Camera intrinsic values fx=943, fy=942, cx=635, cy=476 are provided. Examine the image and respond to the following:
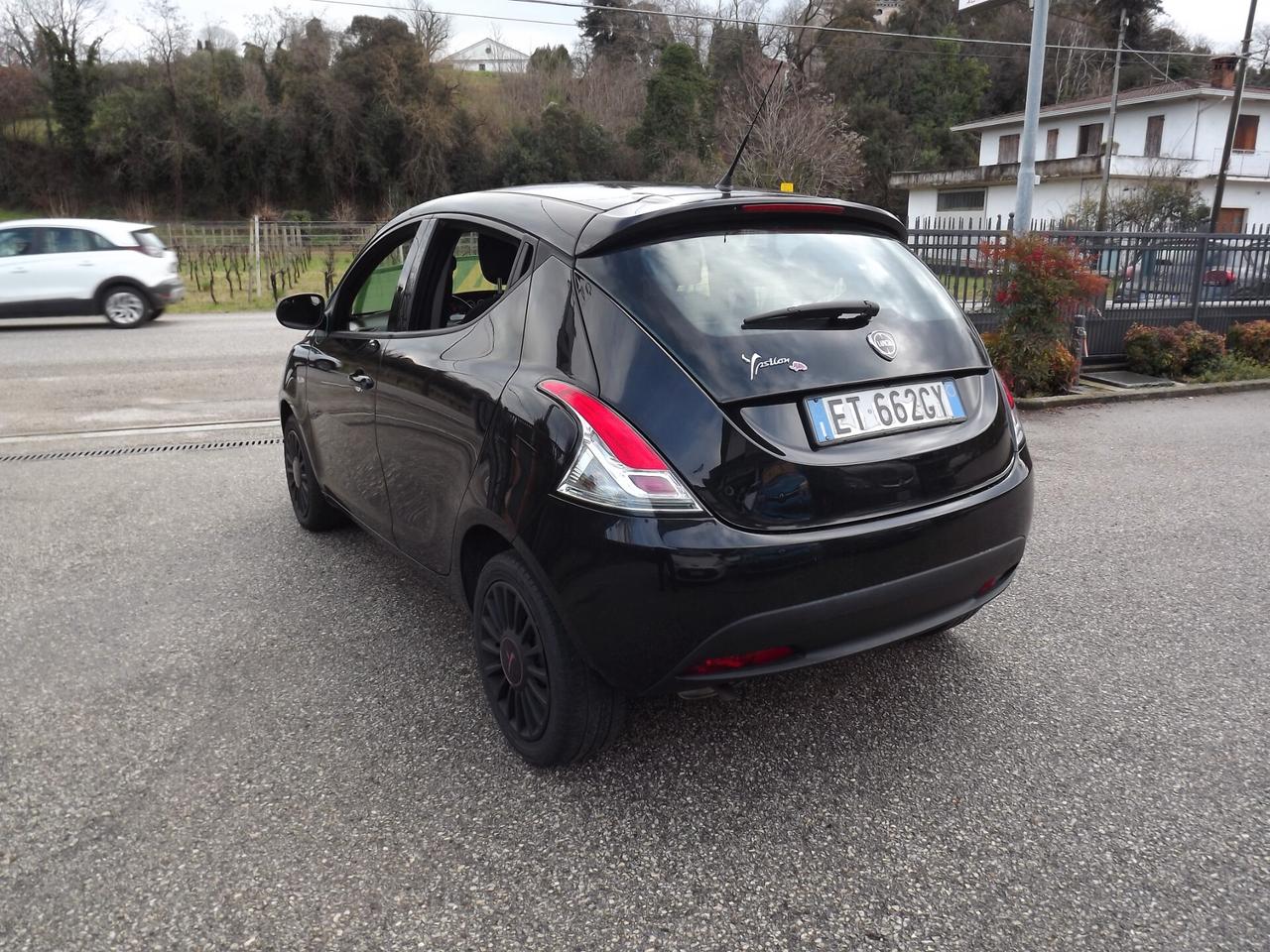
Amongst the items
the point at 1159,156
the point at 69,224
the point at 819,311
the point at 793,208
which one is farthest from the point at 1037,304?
the point at 1159,156

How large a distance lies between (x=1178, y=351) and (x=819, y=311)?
365 inches

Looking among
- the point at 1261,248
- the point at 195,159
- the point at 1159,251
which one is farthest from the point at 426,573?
the point at 195,159

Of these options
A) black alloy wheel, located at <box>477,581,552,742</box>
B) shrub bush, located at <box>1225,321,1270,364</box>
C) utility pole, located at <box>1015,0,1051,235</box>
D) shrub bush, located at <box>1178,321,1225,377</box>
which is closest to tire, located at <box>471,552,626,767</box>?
black alloy wheel, located at <box>477,581,552,742</box>

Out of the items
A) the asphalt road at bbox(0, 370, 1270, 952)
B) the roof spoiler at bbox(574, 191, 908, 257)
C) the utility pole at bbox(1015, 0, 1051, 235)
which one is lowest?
the asphalt road at bbox(0, 370, 1270, 952)

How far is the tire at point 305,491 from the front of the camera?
15.2ft

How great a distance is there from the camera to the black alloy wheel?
2613 millimetres

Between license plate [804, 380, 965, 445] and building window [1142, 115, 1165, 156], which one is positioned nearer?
license plate [804, 380, 965, 445]

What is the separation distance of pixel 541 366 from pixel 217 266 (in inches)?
1103

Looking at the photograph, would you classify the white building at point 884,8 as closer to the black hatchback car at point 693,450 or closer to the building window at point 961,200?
the building window at point 961,200

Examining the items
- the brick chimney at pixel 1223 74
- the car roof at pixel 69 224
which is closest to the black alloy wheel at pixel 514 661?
the car roof at pixel 69 224

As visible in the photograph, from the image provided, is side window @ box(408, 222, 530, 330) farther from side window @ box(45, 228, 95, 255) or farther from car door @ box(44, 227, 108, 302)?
side window @ box(45, 228, 95, 255)

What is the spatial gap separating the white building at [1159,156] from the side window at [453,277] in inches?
1700

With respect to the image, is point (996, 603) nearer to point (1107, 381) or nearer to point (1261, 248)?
point (1107, 381)

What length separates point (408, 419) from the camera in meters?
3.23
